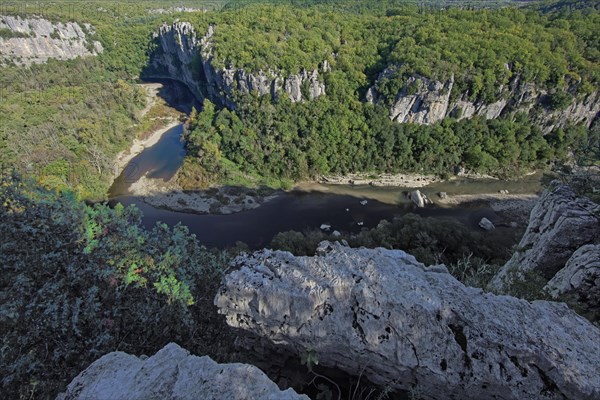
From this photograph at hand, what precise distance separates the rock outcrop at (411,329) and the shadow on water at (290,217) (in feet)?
89.0

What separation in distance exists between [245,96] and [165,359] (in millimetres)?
51076

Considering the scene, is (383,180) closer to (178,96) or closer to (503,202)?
(503,202)

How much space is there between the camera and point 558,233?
443 inches

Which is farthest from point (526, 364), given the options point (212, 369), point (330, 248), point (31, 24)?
point (31, 24)

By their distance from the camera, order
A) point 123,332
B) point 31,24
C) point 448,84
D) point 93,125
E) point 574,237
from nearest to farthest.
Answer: point 123,332 < point 574,237 < point 448,84 < point 93,125 < point 31,24

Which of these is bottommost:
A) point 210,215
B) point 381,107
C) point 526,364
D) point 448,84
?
point 210,215

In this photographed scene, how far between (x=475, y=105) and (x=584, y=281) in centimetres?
4803

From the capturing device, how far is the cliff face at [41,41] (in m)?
82.9

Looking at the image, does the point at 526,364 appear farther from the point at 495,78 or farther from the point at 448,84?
the point at 495,78

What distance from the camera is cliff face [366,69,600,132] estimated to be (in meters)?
46.1

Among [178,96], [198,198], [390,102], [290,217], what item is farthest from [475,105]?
[178,96]

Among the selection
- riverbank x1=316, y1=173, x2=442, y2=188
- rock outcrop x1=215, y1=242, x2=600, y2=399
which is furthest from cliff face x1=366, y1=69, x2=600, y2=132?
rock outcrop x1=215, y1=242, x2=600, y2=399

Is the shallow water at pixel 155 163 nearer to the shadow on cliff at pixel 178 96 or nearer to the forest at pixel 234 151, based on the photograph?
the forest at pixel 234 151

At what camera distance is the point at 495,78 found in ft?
151
